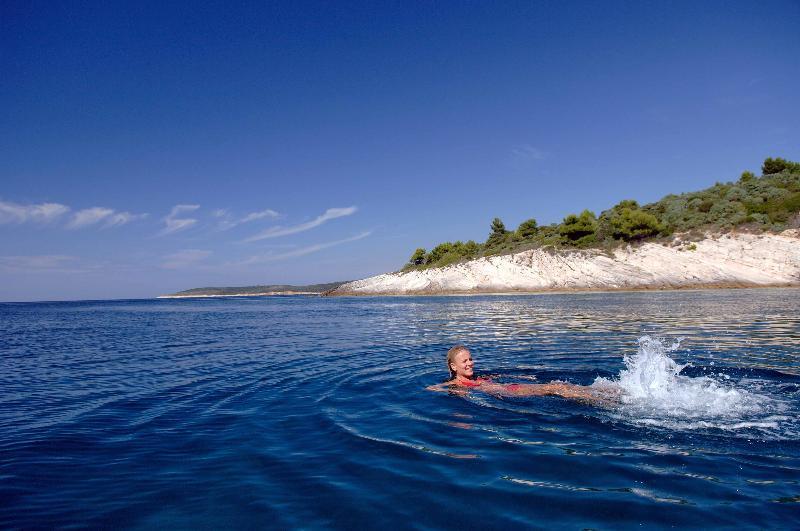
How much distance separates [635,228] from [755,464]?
70.4 meters

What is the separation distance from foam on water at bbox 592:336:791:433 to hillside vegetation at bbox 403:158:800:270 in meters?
63.9

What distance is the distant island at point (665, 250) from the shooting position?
2188 inches

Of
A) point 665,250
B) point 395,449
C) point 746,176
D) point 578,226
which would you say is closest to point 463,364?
point 395,449

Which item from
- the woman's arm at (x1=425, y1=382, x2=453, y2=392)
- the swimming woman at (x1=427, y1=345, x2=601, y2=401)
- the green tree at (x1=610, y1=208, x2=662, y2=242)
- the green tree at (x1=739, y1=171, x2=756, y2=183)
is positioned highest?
the green tree at (x1=739, y1=171, x2=756, y2=183)

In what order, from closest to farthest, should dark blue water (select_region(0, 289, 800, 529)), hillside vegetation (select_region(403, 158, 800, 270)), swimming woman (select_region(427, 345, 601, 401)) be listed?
dark blue water (select_region(0, 289, 800, 529)) < swimming woman (select_region(427, 345, 601, 401)) < hillside vegetation (select_region(403, 158, 800, 270))

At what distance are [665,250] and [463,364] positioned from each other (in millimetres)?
63562

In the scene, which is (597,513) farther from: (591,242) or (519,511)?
(591,242)

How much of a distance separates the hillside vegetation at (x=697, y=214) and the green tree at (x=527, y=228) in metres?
7.41

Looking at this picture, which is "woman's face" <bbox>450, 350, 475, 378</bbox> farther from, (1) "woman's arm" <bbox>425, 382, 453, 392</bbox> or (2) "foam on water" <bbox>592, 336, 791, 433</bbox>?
(2) "foam on water" <bbox>592, 336, 791, 433</bbox>

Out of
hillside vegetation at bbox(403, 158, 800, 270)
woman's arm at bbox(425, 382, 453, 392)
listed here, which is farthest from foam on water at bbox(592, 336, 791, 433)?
hillside vegetation at bbox(403, 158, 800, 270)

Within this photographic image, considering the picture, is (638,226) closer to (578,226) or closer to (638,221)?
(638,221)

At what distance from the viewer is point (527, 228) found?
326ft

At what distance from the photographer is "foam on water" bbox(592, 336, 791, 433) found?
676cm

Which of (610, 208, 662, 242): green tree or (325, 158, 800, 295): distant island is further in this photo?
(610, 208, 662, 242): green tree
